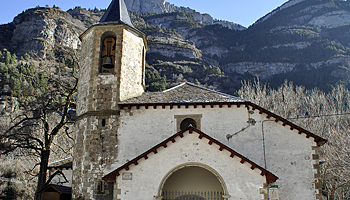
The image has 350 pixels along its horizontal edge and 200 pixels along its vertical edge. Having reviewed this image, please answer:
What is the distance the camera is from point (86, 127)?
14875 millimetres

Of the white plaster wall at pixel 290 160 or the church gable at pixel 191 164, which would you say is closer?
the church gable at pixel 191 164

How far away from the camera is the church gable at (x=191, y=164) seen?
38.1ft

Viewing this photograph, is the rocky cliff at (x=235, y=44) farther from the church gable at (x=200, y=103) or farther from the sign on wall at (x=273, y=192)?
the sign on wall at (x=273, y=192)

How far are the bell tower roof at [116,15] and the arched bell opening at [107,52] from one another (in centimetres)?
75

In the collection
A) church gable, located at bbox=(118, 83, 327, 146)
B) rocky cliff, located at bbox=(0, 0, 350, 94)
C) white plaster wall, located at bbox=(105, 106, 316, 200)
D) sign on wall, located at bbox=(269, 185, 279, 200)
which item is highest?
rocky cliff, located at bbox=(0, 0, 350, 94)

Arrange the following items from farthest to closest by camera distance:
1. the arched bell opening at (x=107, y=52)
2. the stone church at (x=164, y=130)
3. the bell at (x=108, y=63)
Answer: the arched bell opening at (x=107, y=52) → the bell at (x=108, y=63) → the stone church at (x=164, y=130)

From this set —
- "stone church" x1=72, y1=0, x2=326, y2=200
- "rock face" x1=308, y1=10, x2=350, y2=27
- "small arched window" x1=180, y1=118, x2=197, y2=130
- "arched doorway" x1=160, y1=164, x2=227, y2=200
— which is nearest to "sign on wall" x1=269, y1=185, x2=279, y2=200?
"stone church" x1=72, y1=0, x2=326, y2=200

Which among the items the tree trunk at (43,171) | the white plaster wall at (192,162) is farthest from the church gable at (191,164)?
the tree trunk at (43,171)

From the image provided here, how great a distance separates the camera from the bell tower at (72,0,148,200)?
46.9 feet

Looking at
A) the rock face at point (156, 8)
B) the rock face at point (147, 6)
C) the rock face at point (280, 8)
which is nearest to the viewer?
the rock face at point (280, 8)

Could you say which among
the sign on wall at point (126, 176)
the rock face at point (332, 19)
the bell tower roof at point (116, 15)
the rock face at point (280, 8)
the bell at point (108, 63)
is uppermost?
the rock face at point (280, 8)

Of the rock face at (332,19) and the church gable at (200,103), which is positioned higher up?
the rock face at (332,19)

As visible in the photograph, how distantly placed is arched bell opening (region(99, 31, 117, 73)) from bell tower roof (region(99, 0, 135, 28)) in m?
0.75

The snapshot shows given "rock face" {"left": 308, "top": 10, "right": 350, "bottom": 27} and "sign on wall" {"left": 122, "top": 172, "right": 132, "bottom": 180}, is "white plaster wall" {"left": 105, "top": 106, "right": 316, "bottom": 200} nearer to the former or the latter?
"sign on wall" {"left": 122, "top": 172, "right": 132, "bottom": 180}
